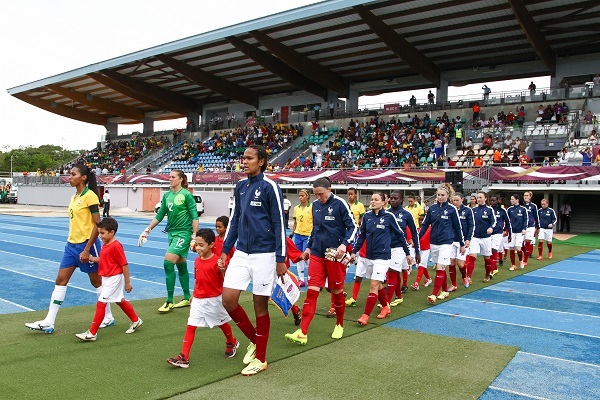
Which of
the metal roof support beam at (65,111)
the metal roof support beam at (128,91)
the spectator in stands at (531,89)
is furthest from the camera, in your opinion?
the metal roof support beam at (65,111)

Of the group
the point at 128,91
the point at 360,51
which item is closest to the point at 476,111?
the point at 360,51

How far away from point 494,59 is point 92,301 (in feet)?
108

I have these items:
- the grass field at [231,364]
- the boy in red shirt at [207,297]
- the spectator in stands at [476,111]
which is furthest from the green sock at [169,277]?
the spectator in stands at [476,111]

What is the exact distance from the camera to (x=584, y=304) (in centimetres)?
941

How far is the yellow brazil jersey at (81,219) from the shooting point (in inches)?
246

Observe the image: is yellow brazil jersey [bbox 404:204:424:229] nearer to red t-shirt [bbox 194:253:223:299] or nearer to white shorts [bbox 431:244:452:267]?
white shorts [bbox 431:244:452:267]

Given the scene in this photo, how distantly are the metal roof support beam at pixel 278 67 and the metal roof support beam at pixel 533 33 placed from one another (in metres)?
16.3

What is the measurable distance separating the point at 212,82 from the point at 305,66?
30.0 ft

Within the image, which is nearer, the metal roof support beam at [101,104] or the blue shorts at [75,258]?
the blue shorts at [75,258]

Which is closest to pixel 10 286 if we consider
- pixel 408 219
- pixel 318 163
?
pixel 408 219

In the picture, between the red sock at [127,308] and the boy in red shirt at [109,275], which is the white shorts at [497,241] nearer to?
the red sock at [127,308]

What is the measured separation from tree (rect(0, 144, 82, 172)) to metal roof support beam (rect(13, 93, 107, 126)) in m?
21.5

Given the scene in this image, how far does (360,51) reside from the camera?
115 ft

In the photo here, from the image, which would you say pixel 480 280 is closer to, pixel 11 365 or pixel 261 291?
pixel 261 291
